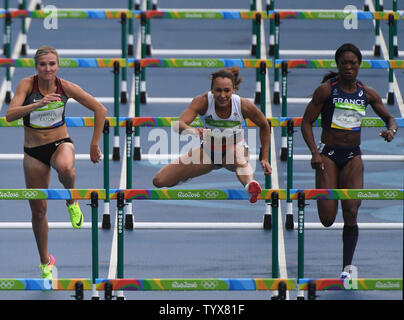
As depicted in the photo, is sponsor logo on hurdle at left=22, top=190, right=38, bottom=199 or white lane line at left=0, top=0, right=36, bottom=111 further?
white lane line at left=0, top=0, right=36, bottom=111

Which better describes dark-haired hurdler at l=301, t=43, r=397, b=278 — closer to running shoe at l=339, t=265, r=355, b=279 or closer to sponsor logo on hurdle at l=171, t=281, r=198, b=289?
running shoe at l=339, t=265, r=355, b=279

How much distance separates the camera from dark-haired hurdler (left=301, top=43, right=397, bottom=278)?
38.3 feet

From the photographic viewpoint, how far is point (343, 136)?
464 inches

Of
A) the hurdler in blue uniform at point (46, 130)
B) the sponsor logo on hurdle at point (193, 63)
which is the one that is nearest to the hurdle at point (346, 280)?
the hurdler in blue uniform at point (46, 130)

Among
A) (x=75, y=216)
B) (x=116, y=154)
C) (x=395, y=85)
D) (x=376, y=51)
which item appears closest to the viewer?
(x=75, y=216)

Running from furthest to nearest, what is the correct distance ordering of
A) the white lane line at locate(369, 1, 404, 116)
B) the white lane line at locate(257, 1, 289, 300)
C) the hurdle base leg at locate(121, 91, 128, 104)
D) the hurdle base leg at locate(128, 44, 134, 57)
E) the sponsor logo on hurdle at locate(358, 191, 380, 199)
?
the hurdle base leg at locate(128, 44, 134, 57) < the hurdle base leg at locate(121, 91, 128, 104) < the white lane line at locate(369, 1, 404, 116) < the white lane line at locate(257, 1, 289, 300) < the sponsor logo on hurdle at locate(358, 191, 380, 199)

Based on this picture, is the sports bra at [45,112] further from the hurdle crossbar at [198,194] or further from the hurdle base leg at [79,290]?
the hurdle base leg at [79,290]

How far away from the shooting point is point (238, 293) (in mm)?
11930

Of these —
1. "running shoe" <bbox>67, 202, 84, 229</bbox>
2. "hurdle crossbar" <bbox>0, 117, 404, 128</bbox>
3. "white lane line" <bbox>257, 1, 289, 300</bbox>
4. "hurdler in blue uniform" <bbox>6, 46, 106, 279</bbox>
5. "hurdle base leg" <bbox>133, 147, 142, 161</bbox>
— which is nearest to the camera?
"hurdler in blue uniform" <bbox>6, 46, 106, 279</bbox>

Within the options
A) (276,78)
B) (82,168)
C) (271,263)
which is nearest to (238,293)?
(271,263)

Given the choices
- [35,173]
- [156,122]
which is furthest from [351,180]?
[35,173]

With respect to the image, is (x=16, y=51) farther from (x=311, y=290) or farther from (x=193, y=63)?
(x=311, y=290)

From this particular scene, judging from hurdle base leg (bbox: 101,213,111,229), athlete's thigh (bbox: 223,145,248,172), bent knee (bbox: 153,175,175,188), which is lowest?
hurdle base leg (bbox: 101,213,111,229)

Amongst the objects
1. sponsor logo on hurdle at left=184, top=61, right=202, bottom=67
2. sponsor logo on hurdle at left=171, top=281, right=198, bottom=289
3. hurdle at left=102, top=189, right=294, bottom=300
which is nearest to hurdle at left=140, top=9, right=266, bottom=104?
sponsor logo on hurdle at left=184, top=61, right=202, bottom=67
